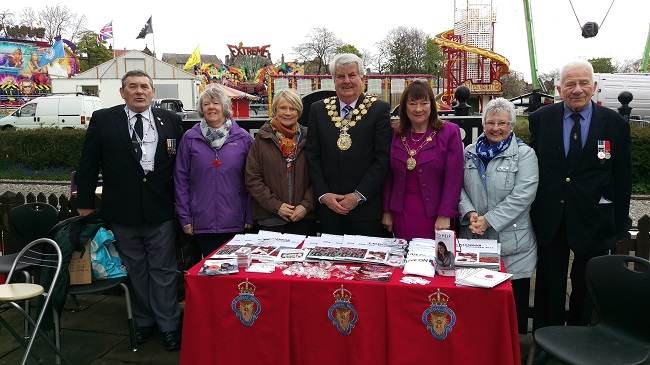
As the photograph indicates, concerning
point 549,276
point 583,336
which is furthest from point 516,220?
point 583,336

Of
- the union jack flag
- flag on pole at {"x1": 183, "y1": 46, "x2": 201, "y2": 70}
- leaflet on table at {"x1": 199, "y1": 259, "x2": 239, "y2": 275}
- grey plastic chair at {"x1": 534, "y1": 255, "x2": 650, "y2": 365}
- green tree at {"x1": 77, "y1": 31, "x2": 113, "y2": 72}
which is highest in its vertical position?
green tree at {"x1": 77, "y1": 31, "x2": 113, "y2": 72}

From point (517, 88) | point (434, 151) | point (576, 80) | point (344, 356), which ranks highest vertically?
point (517, 88)

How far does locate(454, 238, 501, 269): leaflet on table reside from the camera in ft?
9.20

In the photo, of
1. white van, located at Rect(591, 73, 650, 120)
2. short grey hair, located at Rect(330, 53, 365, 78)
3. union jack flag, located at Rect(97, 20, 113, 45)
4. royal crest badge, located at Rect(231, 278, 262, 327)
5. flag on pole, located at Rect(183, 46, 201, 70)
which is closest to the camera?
royal crest badge, located at Rect(231, 278, 262, 327)

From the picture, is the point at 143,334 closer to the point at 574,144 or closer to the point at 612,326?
the point at 612,326

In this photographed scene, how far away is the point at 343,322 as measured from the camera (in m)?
2.68

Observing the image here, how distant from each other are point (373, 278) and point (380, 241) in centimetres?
62

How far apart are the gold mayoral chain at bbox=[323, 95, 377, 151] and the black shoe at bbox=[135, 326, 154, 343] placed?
81.0 inches

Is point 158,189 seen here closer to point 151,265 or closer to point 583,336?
point 151,265

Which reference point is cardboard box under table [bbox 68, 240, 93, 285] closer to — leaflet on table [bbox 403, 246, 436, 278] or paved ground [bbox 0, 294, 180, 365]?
paved ground [bbox 0, 294, 180, 365]

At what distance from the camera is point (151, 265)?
12.5 ft

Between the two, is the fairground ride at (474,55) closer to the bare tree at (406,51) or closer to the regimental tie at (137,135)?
the bare tree at (406,51)

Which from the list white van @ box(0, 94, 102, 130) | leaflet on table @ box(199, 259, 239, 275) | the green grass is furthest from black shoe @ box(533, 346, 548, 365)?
white van @ box(0, 94, 102, 130)

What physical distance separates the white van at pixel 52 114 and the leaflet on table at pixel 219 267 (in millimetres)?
21229
